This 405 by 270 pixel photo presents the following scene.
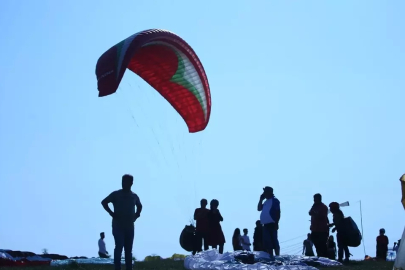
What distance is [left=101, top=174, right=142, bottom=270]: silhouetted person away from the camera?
1071 centimetres

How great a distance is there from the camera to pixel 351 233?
1413 cm

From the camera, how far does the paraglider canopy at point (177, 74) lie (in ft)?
51.5

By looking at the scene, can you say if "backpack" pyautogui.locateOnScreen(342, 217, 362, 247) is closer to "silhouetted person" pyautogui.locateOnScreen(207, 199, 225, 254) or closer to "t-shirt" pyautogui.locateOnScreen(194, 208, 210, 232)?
"silhouetted person" pyautogui.locateOnScreen(207, 199, 225, 254)

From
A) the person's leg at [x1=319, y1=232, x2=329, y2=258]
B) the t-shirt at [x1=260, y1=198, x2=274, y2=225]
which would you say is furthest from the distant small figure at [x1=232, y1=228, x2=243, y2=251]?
the t-shirt at [x1=260, y1=198, x2=274, y2=225]

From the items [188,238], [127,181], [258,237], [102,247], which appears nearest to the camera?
[127,181]

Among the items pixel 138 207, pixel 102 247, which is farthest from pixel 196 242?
pixel 102 247

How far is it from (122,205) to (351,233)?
5.32m

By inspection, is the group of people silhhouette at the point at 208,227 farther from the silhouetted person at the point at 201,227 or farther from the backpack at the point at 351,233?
the backpack at the point at 351,233

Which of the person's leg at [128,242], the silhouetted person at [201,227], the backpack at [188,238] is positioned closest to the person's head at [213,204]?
the silhouetted person at [201,227]

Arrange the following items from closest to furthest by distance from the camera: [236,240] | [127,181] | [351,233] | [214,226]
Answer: [127,181]
[351,233]
[214,226]
[236,240]

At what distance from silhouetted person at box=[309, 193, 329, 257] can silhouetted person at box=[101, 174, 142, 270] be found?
4.68 meters

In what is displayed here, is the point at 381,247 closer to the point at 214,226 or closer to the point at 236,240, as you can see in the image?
the point at 236,240

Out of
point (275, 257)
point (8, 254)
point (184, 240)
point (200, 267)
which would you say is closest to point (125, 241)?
point (200, 267)

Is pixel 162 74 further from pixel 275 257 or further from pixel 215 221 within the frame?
pixel 275 257
